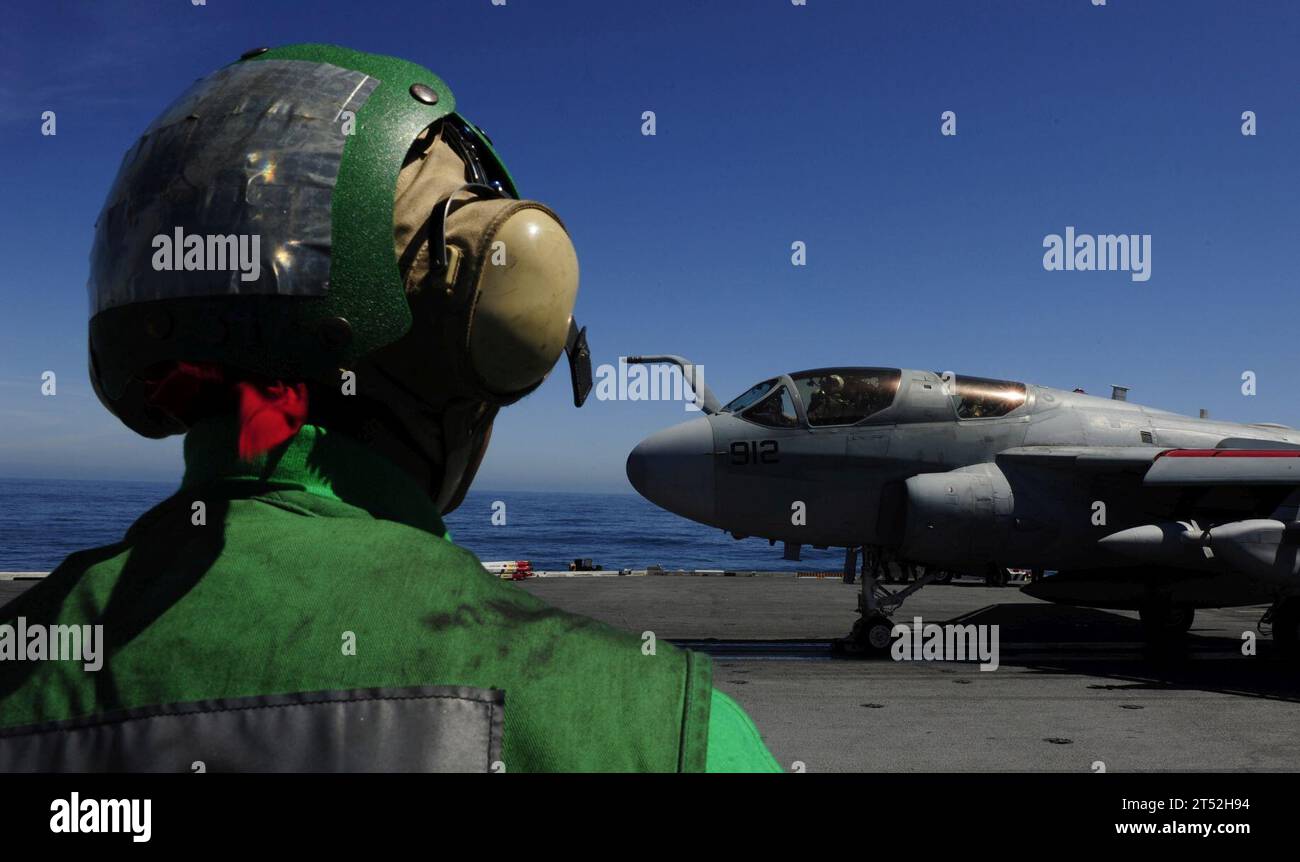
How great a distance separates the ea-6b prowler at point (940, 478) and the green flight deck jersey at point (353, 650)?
1177 cm

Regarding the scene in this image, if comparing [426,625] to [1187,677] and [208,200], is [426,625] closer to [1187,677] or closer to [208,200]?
[208,200]

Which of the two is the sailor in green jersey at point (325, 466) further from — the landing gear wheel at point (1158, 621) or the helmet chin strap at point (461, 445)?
the landing gear wheel at point (1158, 621)

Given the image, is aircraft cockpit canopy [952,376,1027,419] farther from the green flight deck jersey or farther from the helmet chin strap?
the green flight deck jersey

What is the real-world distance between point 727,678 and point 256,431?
11086 mm

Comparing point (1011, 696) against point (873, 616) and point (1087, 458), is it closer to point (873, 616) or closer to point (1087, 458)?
point (873, 616)

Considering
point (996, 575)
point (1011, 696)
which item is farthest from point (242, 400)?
point (996, 575)

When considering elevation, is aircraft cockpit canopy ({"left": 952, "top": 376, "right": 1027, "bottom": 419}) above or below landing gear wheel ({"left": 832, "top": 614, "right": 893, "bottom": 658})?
above

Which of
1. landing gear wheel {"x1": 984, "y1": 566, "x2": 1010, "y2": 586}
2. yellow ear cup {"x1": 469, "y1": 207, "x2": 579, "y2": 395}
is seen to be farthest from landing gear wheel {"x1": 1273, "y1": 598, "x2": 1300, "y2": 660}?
yellow ear cup {"x1": 469, "y1": 207, "x2": 579, "y2": 395}

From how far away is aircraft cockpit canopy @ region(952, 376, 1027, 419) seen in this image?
13.4m

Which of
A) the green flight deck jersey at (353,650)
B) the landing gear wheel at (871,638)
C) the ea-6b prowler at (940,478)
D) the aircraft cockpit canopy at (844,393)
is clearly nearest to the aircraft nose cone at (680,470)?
the ea-6b prowler at (940,478)

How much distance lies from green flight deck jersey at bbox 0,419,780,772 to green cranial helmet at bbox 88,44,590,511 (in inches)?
14.7

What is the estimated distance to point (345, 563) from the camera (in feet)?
4.08
